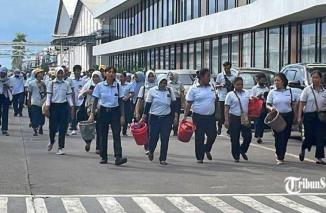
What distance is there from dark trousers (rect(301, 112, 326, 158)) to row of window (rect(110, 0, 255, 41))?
1894cm

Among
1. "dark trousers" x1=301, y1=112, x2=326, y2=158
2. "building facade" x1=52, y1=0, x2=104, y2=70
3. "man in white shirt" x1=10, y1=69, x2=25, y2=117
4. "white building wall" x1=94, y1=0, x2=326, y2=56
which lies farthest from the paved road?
"building facade" x1=52, y1=0, x2=104, y2=70

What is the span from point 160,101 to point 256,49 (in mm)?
19471

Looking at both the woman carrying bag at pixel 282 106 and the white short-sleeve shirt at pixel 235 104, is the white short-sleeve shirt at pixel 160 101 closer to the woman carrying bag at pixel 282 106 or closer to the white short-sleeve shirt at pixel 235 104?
the white short-sleeve shirt at pixel 235 104

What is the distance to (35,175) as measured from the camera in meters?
11.4

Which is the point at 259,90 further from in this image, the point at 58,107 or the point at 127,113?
the point at 58,107

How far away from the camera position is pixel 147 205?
9.09m

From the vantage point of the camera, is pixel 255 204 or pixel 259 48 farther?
pixel 259 48

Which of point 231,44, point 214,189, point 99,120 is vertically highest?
point 231,44

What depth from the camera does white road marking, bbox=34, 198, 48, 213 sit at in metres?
8.68

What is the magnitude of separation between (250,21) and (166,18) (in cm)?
1887

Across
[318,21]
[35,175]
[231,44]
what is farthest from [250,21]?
[35,175]

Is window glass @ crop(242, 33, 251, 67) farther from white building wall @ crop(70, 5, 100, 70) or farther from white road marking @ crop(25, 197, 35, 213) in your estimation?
white building wall @ crop(70, 5, 100, 70)

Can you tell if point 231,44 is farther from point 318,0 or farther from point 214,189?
point 214,189

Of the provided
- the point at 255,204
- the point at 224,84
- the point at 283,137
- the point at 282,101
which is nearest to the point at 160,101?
the point at 282,101
